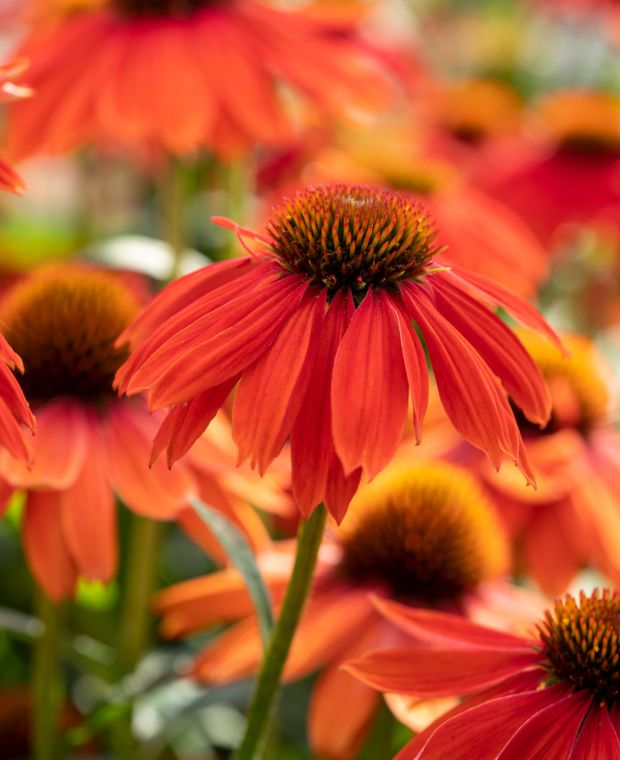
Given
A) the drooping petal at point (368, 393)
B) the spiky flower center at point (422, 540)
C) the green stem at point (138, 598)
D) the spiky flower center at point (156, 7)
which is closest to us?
the drooping petal at point (368, 393)

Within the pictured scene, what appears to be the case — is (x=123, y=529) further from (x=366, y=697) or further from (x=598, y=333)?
(x=598, y=333)

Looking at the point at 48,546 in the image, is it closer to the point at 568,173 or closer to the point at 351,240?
the point at 351,240

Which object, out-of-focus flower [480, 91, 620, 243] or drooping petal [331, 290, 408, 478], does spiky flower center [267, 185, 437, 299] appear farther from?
out-of-focus flower [480, 91, 620, 243]

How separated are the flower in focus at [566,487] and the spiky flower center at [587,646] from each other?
0.99 ft

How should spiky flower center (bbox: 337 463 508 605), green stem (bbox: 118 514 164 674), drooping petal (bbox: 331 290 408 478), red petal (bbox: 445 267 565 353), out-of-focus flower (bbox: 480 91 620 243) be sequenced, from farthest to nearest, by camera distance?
out-of-focus flower (bbox: 480 91 620 243)
green stem (bbox: 118 514 164 674)
spiky flower center (bbox: 337 463 508 605)
red petal (bbox: 445 267 565 353)
drooping petal (bbox: 331 290 408 478)

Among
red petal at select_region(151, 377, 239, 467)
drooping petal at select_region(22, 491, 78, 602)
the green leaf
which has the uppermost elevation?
red petal at select_region(151, 377, 239, 467)

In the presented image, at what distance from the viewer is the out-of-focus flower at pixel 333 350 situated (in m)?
0.55

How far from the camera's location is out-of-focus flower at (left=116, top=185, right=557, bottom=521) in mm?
546

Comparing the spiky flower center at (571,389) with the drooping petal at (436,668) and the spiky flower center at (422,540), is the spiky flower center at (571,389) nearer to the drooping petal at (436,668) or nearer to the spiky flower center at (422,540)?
the spiky flower center at (422,540)

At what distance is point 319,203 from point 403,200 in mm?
61

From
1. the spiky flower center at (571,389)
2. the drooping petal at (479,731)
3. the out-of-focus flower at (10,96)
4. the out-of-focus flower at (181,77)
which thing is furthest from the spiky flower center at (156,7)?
the drooping petal at (479,731)

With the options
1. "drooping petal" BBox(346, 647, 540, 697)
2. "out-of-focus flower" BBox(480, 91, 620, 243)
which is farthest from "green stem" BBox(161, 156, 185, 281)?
"out-of-focus flower" BBox(480, 91, 620, 243)

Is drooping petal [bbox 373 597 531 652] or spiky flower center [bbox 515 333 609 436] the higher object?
drooping petal [bbox 373 597 531 652]

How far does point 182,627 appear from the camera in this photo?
875 millimetres
